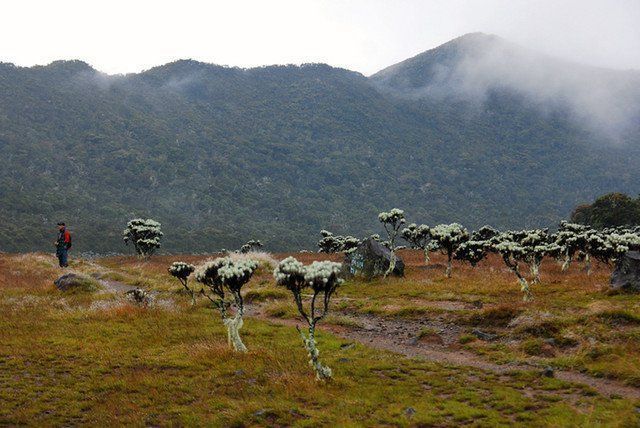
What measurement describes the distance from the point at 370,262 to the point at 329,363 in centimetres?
2269

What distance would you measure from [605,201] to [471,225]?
98149 mm

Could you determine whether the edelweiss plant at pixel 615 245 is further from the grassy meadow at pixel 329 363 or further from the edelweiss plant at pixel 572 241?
the grassy meadow at pixel 329 363

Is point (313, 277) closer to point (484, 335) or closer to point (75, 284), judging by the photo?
point (484, 335)

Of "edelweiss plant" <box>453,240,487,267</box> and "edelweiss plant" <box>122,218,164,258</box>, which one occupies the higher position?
"edelweiss plant" <box>122,218,164,258</box>

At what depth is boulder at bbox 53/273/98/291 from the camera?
30297 millimetres

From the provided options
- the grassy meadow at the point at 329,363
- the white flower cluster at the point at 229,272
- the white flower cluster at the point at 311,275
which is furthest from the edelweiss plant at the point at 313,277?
the white flower cluster at the point at 229,272

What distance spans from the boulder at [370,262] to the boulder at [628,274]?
15.4 m

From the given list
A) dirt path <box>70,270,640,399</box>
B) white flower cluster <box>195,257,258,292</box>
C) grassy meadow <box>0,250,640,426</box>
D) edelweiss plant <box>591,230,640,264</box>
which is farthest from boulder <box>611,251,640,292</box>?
white flower cluster <box>195,257,258,292</box>

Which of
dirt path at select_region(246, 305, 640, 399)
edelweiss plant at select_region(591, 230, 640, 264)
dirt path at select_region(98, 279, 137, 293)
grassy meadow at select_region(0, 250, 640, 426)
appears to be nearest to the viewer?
grassy meadow at select_region(0, 250, 640, 426)

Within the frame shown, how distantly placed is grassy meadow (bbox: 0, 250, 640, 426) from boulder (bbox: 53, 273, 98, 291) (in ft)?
→ 10.7

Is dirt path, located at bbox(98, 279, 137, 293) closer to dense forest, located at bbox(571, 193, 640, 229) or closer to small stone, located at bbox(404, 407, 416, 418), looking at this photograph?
small stone, located at bbox(404, 407, 416, 418)

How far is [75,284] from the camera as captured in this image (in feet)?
100

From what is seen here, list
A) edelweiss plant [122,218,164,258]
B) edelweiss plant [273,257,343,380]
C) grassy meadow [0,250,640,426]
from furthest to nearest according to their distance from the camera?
edelweiss plant [122,218,164,258] → edelweiss plant [273,257,343,380] → grassy meadow [0,250,640,426]

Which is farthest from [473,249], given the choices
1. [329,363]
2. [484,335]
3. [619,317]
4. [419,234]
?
[329,363]
